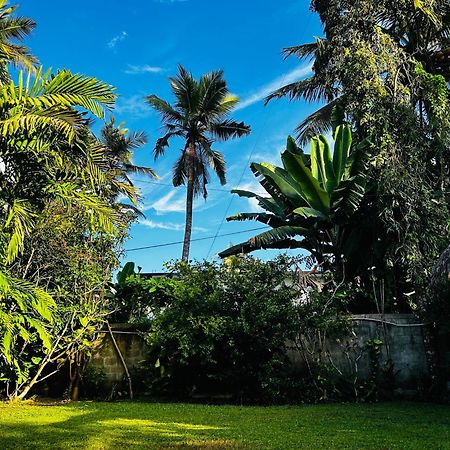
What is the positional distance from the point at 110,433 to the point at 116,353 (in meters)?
5.03

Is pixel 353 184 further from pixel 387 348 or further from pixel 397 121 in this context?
pixel 387 348

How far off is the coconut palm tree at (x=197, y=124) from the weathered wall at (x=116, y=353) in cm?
984

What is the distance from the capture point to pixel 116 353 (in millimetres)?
10375

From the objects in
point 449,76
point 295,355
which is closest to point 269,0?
point 449,76

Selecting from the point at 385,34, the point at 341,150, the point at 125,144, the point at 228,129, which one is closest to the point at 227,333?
the point at 341,150

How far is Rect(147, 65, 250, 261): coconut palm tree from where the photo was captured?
21.0 meters

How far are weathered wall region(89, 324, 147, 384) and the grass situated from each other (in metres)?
1.99

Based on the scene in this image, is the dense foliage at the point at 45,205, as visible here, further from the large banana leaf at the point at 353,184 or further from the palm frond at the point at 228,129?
the palm frond at the point at 228,129

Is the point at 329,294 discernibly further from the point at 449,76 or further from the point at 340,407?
the point at 449,76

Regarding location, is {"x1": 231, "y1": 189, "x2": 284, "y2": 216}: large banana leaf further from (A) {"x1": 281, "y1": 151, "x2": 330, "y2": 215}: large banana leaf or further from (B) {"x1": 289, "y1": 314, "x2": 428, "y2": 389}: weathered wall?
(B) {"x1": 289, "y1": 314, "x2": 428, "y2": 389}: weathered wall

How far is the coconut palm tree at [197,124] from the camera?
69.0 ft

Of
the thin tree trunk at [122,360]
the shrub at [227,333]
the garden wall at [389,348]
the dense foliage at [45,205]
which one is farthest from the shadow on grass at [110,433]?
the garden wall at [389,348]

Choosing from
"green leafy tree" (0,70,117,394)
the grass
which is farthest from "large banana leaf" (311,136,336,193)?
"green leafy tree" (0,70,117,394)

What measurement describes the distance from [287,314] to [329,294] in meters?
1.15
